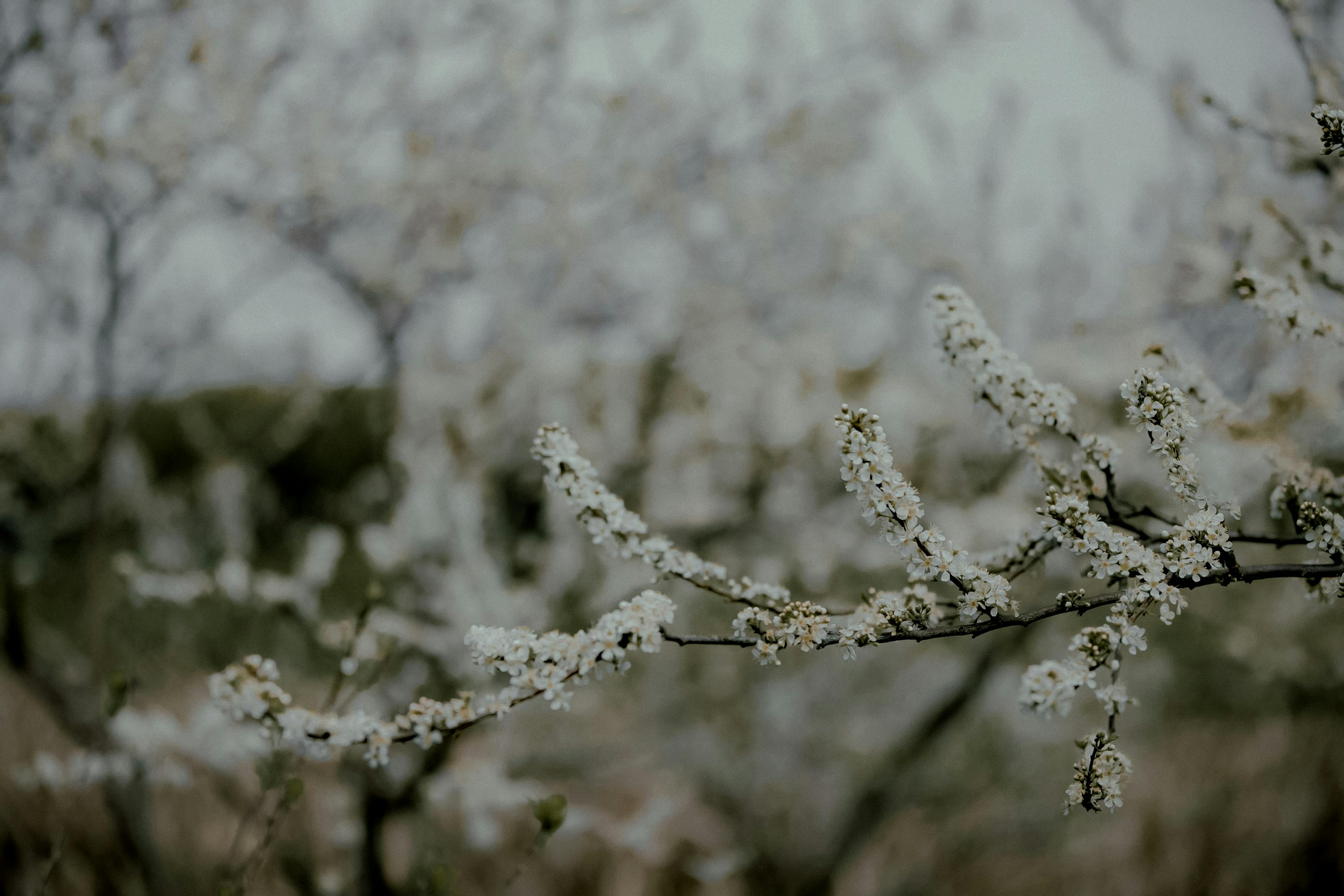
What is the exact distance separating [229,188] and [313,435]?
10907 millimetres

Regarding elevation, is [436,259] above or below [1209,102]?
below

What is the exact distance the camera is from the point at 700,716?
4121mm

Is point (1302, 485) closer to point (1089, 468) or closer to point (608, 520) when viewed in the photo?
point (1089, 468)

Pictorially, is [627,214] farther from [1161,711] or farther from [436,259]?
[1161,711]

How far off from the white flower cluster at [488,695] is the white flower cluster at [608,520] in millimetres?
149

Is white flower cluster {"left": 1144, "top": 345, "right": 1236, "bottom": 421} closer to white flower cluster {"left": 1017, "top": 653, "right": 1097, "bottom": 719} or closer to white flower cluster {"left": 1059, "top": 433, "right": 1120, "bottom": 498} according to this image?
white flower cluster {"left": 1059, "top": 433, "right": 1120, "bottom": 498}

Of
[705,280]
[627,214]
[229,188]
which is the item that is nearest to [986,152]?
[705,280]

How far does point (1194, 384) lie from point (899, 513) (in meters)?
0.65

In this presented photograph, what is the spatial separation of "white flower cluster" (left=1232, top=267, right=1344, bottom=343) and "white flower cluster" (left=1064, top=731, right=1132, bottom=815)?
29.0 inches

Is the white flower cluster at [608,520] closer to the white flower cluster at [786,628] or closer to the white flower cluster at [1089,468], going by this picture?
the white flower cluster at [786,628]

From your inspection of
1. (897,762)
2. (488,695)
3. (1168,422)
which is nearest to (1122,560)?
(1168,422)

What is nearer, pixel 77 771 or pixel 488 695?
pixel 488 695

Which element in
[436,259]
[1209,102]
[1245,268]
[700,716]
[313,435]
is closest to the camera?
[1245,268]

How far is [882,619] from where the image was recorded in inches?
37.9
